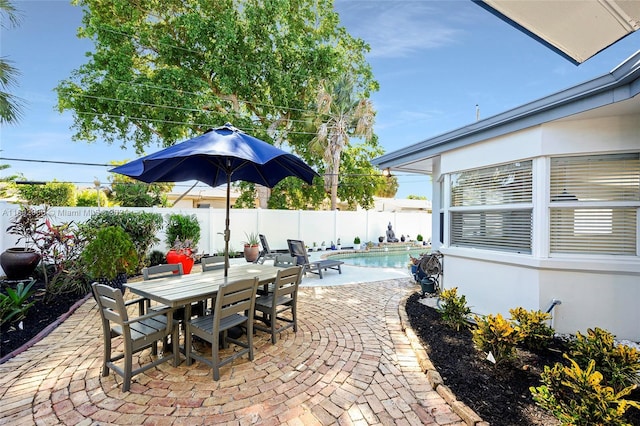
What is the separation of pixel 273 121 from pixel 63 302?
14440mm

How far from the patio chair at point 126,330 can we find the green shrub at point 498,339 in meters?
3.51

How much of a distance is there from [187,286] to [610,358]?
4.64 meters

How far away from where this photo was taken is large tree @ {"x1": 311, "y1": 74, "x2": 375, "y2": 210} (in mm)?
16719

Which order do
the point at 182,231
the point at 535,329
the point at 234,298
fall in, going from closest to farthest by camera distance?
the point at 234,298 < the point at 535,329 < the point at 182,231

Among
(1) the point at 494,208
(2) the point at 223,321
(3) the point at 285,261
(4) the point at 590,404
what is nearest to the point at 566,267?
(1) the point at 494,208

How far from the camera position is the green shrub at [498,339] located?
3123mm

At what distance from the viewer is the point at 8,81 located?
6.43 meters

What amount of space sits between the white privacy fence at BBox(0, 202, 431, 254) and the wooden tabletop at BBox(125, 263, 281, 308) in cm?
648

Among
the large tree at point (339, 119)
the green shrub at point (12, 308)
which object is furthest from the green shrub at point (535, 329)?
the large tree at point (339, 119)

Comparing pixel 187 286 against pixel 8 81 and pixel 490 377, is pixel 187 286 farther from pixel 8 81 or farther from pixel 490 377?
pixel 8 81

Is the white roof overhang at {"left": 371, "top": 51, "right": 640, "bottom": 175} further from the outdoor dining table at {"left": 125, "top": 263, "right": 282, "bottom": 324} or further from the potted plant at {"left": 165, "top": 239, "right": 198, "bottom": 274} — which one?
the potted plant at {"left": 165, "top": 239, "right": 198, "bottom": 274}

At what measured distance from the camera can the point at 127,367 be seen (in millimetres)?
2859

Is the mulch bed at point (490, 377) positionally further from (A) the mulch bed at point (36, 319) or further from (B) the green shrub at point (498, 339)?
(A) the mulch bed at point (36, 319)

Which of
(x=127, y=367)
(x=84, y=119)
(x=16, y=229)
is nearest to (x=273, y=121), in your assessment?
(x=84, y=119)
